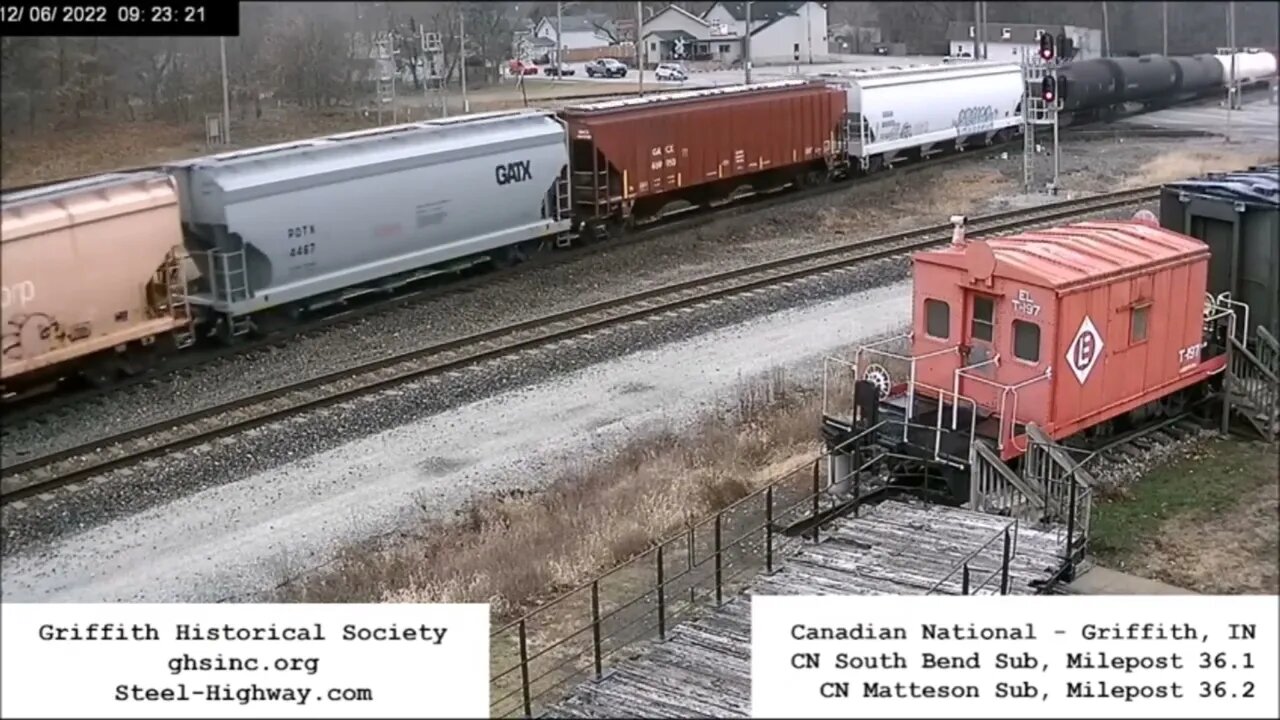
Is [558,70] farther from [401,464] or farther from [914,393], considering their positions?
[914,393]

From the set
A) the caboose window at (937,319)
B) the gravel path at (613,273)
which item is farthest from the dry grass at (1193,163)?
the caboose window at (937,319)

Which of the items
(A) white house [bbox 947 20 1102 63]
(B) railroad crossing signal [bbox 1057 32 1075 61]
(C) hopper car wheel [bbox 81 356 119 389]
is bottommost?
(C) hopper car wheel [bbox 81 356 119 389]

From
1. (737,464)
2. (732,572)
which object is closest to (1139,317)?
(737,464)

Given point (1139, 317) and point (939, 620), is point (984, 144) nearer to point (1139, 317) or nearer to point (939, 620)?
point (1139, 317)

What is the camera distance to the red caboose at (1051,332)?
812 centimetres

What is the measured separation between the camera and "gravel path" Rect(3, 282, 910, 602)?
751cm

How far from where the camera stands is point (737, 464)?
356 inches

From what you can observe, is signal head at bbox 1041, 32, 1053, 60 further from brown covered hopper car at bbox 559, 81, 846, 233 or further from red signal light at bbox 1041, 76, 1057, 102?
brown covered hopper car at bbox 559, 81, 846, 233

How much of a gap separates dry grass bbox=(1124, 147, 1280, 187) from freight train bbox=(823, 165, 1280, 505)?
2.17 feet

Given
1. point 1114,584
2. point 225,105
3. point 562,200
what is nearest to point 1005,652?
point 1114,584

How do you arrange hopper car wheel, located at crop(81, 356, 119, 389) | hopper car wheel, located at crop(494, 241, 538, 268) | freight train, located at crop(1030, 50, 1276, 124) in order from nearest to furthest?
hopper car wheel, located at crop(81, 356, 119, 389), freight train, located at crop(1030, 50, 1276, 124), hopper car wheel, located at crop(494, 241, 538, 268)

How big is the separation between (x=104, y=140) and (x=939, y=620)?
289 inches

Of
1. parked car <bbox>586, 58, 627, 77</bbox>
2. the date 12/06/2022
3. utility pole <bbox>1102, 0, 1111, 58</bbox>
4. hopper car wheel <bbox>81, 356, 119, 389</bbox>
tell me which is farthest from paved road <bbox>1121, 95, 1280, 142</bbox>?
hopper car wheel <bbox>81, 356, 119, 389</bbox>

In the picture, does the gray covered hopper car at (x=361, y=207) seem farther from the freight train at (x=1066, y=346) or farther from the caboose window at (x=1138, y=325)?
the caboose window at (x=1138, y=325)
